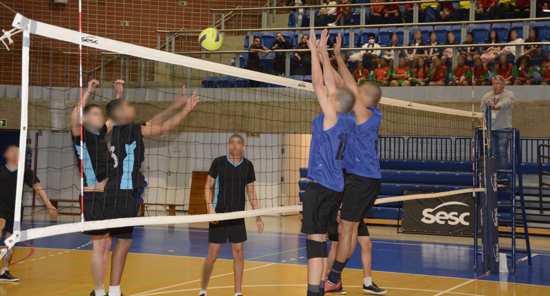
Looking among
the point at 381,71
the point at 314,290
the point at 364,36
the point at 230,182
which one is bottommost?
the point at 314,290

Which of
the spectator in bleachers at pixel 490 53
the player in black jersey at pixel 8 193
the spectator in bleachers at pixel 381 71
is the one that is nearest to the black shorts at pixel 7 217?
the player in black jersey at pixel 8 193

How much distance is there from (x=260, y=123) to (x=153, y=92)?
306 centimetres

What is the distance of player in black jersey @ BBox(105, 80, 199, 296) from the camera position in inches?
300

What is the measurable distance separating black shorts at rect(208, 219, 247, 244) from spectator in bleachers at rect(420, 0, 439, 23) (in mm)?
13374

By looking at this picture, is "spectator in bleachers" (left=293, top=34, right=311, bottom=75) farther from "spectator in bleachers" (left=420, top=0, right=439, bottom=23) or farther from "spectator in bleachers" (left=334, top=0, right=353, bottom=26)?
"spectator in bleachers" (left=420, top=0, right=439, bottom=23)

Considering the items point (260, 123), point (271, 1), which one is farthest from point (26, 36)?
point (271, 1)

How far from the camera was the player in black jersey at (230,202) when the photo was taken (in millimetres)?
9312

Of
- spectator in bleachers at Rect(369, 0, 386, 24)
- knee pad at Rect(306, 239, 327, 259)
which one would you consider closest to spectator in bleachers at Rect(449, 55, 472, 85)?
spectator in bleachers at Rect(369, 0, 386, 24)

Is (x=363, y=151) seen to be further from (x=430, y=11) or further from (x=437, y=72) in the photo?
(x=430, y=11)

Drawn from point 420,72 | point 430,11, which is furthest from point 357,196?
point 430,11

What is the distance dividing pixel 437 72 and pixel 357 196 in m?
10.5

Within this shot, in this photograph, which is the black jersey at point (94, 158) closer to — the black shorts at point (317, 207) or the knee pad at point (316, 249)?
the black shorts at point (317, 207)

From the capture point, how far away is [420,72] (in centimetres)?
1888

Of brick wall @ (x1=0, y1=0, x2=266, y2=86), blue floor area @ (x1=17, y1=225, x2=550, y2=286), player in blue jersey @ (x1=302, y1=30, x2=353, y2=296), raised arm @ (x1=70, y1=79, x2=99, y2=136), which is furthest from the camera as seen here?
brick wall @ (x1=0, y1=0, x2=266, y2=86)
